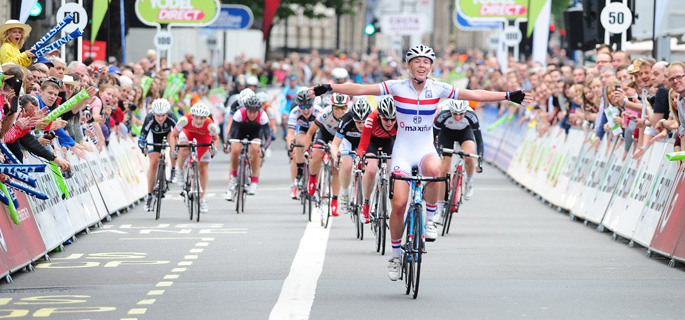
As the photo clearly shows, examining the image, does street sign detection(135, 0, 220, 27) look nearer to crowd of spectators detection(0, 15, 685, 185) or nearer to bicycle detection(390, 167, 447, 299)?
crowd of spectators detection(0, 15, 685, 185)

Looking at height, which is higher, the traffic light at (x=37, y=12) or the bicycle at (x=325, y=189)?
the traffic light at (x=37, y=12)

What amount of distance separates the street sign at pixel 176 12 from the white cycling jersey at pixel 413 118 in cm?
2319

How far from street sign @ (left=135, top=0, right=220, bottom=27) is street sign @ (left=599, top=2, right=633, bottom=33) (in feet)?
43.2

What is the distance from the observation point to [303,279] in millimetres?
Answer: 13664

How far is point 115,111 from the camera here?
974 inches

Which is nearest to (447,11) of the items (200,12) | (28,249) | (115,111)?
(200,12)

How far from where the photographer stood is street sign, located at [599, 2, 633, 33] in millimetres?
25641

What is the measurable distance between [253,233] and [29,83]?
12.4 feet

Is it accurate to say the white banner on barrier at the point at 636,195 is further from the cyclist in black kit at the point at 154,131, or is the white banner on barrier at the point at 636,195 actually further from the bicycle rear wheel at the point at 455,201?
the cyclist in black kit at the point at 154,131

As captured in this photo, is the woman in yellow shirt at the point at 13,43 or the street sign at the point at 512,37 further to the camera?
the street sign at the point at 512,37

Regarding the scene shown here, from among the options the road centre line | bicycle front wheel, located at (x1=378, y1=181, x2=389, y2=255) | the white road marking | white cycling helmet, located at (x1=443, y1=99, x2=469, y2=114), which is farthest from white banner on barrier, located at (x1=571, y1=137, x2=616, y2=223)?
the road centre line

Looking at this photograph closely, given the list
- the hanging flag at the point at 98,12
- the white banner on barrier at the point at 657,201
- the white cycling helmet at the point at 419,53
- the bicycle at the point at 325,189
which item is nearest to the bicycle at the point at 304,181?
the bicycle at the point at 325,189

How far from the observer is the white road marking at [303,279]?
11.5 m

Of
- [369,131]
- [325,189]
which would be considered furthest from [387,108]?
[325,189]
